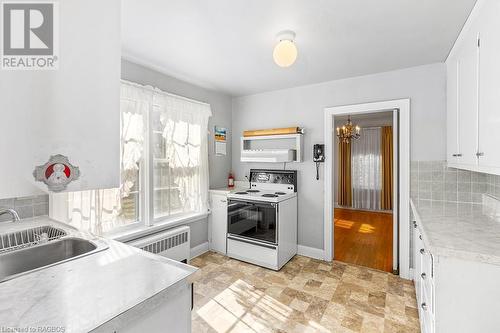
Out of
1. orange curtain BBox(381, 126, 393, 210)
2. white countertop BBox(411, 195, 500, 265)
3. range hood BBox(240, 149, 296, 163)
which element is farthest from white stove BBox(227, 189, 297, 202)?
orange curtain BBox(381, 126, 393, 210)

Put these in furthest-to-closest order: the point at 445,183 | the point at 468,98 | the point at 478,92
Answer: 1. the point at 445,183
2. the point at 468,98
3. the point at 478,92

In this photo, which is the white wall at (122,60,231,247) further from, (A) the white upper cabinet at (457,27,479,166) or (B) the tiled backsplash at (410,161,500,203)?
(A) the white upper cabinet at (457,27,479,166)

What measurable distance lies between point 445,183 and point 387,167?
3.68 m

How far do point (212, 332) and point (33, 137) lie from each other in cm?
187

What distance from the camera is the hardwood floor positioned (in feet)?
10.5

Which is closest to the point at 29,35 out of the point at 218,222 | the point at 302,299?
the point at 302,299

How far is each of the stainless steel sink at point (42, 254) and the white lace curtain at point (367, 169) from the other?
6.23 metres

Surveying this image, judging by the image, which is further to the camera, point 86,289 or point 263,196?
point 263,196

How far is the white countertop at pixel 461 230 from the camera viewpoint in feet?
4.09

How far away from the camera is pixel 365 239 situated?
13.2 ft

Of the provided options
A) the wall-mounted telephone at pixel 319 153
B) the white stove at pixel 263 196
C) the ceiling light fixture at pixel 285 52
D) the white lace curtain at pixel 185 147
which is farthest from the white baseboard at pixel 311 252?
the ceiling light fixture at pixel 285 52

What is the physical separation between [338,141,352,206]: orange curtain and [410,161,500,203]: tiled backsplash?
12.5 feet

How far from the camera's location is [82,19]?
760mm

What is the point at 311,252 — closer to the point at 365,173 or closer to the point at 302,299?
the point at 302,299
